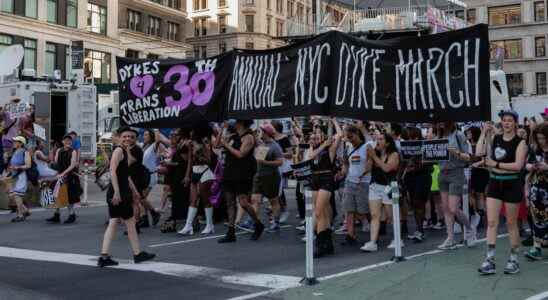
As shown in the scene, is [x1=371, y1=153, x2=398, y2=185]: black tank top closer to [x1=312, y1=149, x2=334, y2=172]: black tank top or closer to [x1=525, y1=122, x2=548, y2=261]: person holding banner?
[x1=312, y1=149, x2=334, y2=172]: black tank top

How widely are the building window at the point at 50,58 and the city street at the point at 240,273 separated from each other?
123 feet

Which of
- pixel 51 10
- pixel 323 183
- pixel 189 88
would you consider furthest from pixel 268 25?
pixel 323 183

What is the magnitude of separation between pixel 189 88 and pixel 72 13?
4129cm

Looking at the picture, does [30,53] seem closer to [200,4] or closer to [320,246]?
[320,246]

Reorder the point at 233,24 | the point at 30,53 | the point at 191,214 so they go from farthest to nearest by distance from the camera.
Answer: the point at 233,24, the point at 30,53, the point at 191,214

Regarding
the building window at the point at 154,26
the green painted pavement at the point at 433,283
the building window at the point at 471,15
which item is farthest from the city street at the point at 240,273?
the building window at the point at 471,15

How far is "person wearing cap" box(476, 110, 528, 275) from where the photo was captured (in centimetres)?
727

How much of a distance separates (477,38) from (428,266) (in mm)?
2818

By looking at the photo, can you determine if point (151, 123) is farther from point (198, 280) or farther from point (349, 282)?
point (349, 282)

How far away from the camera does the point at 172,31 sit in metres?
60.8

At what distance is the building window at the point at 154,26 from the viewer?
190 feet

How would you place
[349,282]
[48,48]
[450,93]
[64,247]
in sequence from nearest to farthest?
[349,282]
[450,93]
[64,247]
[48,48]

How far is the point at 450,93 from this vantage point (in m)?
7.60

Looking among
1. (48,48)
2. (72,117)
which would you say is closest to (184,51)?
(48,48)
